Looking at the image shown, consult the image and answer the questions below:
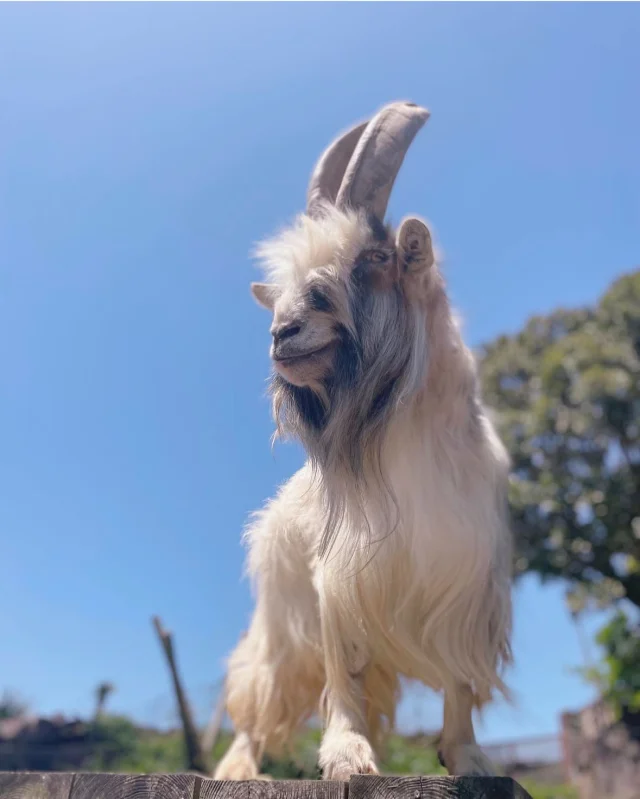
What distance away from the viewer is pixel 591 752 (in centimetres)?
1257

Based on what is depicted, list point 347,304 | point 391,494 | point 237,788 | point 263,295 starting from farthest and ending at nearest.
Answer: point 263,295 < point 391,494 < point 347,304 < point 237,788

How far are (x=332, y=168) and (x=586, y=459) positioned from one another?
385 inches

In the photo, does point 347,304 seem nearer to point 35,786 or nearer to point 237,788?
point 237,788

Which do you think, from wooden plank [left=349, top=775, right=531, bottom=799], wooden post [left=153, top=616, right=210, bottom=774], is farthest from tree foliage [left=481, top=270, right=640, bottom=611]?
wooden plank [left=349, top=775, right=531, bottom=799]

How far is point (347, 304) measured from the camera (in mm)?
2525

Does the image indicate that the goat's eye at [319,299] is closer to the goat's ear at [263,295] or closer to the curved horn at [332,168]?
the goat's ear at [263,295]

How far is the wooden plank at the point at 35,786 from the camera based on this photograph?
193 cm

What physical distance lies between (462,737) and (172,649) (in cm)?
597

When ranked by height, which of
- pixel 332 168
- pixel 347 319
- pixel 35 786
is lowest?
pixel 35 786

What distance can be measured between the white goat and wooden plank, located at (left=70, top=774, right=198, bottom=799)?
66cm

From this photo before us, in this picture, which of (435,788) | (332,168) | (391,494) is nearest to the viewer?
(435,788)

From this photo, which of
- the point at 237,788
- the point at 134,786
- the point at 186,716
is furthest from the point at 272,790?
the point at 186,716

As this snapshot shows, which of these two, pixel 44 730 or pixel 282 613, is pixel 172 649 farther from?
pixel 282 613

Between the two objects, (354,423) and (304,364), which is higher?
(304,364)
